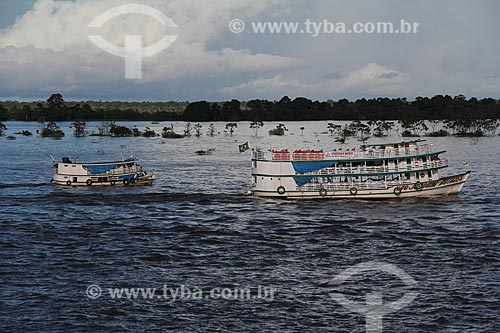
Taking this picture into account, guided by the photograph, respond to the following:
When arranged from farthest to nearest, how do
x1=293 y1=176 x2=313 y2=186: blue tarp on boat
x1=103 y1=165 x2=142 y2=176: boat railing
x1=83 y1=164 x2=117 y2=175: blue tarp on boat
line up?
x1=103 y1=165 x2=142 y2=176: boat railing, x1=83 y1=164 x2=117 y2=175: blue tarp on boat, x1=293 y1=176 x2=313 y2=186: blue tarp on boat

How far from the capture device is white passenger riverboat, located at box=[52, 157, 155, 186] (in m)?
79.2

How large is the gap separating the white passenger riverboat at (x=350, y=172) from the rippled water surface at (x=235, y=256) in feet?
5.14

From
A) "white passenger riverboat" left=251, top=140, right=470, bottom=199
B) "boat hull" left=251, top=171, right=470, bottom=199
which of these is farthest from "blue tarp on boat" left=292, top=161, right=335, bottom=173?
"boat hull" left=251, top=171, right=470, bottom=199

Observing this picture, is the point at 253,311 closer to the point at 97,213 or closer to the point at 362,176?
the point at 97,213

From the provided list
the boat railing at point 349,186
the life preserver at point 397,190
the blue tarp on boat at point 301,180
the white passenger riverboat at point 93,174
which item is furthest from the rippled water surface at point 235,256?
the blue tarp on boat at point 301,180

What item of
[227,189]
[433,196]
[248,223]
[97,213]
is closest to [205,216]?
[248,223]

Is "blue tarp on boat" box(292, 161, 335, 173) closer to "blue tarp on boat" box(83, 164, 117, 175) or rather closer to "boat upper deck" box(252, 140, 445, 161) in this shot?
"boat upper deck" box(252, 140, 445, 161)

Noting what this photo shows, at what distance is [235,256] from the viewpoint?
4397cm

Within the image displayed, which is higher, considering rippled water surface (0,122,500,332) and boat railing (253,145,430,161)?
boat railing (253,145,430,161)

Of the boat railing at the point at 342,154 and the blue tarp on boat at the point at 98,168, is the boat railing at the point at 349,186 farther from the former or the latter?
the blue tarp on boat at the point at 98,168

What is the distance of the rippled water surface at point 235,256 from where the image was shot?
103 ft

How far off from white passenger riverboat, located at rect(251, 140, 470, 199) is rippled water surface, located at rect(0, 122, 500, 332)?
5.14ft

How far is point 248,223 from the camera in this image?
5631 cm

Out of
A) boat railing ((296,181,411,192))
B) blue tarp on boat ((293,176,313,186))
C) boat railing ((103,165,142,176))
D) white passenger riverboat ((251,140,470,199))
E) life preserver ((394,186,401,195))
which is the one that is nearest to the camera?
white passenger riverboat ((251,140,470,199))
